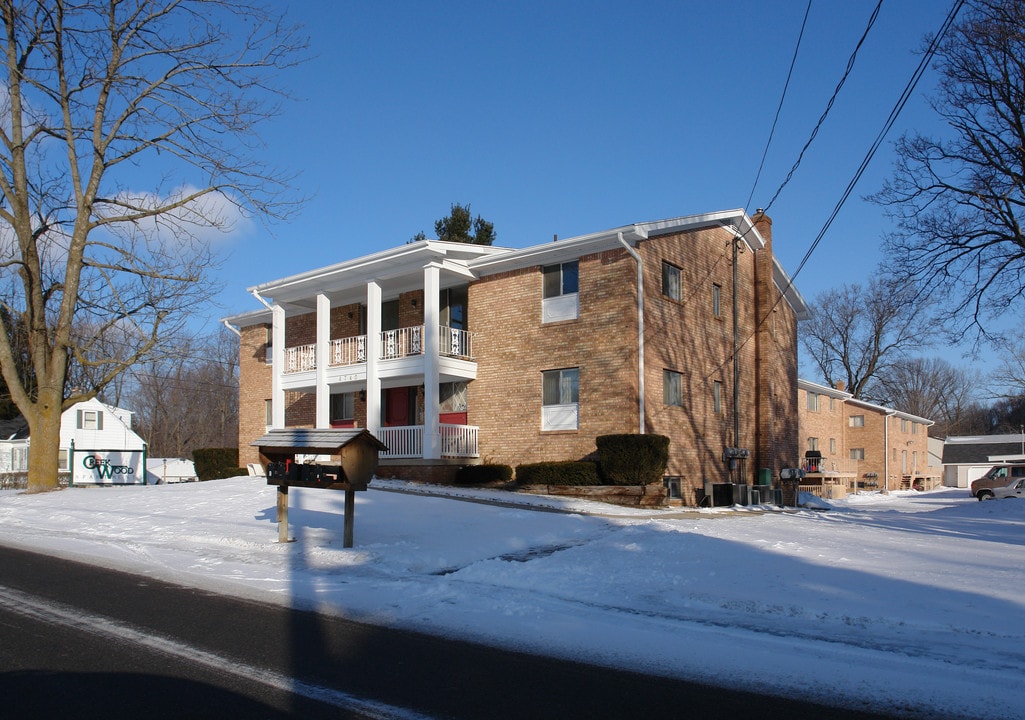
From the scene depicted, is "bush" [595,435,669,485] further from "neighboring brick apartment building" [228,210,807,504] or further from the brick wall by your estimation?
the brick wall

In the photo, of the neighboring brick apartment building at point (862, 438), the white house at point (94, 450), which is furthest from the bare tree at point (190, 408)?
the neighboring brick apartment building at point (862, 438)

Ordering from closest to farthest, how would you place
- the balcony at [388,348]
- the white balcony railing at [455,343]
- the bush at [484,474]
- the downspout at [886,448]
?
1. the bush at [484,474]
2. the white balcony railing at [455,343]
3. the balcony at [388,348]
4. the downspout at [886,448]

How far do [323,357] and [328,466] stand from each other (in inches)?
586

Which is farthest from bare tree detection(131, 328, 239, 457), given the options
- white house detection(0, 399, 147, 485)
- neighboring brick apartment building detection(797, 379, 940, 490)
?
neighboring brick apartment building detection(797, 379, 940, 490)

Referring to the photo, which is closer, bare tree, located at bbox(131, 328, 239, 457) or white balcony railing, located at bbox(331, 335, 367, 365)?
white balcony railing, located at bbox(331, 335, 367, 365)

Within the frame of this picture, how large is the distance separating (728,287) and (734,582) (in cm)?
1822

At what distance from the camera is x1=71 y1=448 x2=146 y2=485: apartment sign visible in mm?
28781

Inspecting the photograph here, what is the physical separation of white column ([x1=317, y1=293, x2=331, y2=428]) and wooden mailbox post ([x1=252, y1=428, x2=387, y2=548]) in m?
13.7

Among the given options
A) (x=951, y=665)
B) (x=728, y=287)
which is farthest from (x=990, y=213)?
(x=951, y=665)

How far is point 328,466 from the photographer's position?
11000 mm

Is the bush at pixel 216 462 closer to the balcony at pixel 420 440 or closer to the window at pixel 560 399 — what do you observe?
the balcony at pixel 420 440

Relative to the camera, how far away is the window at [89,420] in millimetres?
46062

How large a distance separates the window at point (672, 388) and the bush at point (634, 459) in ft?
8.52

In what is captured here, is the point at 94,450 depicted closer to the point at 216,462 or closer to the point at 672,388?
the point at 216,462
